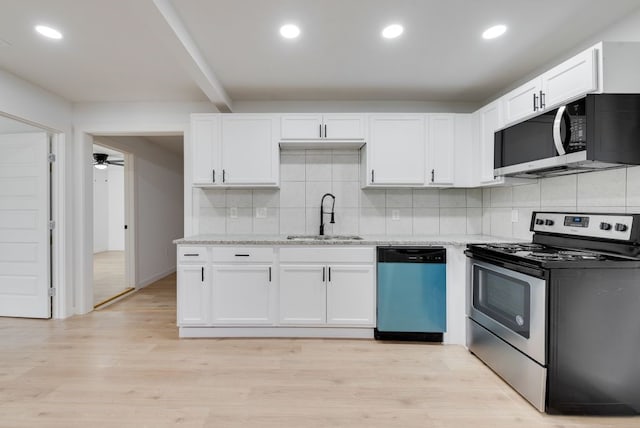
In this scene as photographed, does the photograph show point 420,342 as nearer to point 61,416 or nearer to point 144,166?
point 61,416

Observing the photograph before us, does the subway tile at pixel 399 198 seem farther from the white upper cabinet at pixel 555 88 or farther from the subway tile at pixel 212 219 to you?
the subway tile at pixel 212 219

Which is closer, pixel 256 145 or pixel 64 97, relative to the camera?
pixel 256 145

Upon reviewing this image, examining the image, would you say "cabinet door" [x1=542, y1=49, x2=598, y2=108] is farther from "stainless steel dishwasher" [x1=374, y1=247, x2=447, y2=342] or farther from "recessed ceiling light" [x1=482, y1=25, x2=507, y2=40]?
"stainless steel dishwasher" [x1=374, y1=247, x2=447, y2=342]

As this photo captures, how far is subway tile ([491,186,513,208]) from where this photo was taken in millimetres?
2875

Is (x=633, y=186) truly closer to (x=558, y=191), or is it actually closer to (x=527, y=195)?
(x=558, y=191)

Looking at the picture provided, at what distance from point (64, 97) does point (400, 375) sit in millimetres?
4274

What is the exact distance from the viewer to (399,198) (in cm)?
329

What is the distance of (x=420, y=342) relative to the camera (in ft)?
8.72

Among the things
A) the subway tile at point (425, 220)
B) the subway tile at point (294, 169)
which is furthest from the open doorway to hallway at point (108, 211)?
the subway tile at point (425, 220)

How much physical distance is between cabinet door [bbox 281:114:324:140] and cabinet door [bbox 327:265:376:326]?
1.30m

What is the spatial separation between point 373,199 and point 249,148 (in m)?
1.43

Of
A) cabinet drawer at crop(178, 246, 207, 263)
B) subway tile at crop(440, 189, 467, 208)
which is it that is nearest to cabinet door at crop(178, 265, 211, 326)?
cabinet drawer at crop(178, 246, 207, 263)

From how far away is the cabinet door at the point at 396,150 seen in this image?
2.95 metres

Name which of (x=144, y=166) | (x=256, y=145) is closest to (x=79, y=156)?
(x=144, y=166)
